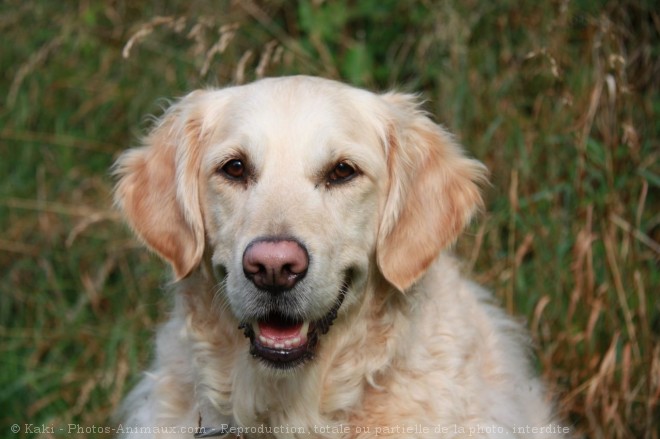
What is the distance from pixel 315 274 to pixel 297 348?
294 millimetres

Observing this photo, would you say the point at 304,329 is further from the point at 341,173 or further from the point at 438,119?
the point at 438,119

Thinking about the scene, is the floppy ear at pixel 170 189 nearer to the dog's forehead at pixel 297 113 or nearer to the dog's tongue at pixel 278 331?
the dog's forehead at pixel 297 113

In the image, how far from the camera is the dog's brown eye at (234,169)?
3.11m

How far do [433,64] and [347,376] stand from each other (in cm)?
265

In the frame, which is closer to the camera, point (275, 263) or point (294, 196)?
point (275, 263)

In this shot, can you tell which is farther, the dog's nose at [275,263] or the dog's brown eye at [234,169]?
the dog's brown eye at [234,169]

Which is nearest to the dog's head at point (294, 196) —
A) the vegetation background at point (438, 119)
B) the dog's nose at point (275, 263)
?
the dog's nose at point (275, 263)

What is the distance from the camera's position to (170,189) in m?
3.33

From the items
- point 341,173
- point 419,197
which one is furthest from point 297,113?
point 419,197

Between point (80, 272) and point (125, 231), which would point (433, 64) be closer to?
point (125, 231)

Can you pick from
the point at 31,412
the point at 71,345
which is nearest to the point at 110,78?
the point at 71,345

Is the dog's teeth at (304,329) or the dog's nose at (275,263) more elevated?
the dog's nose at (275,263)

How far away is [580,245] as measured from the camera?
4.29m

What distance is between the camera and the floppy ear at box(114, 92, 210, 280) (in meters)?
3.24
